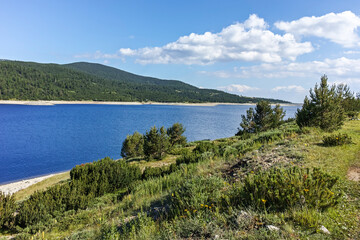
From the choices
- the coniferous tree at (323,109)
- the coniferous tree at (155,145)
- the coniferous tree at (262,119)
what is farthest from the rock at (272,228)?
the coniferous tree at (262,119)

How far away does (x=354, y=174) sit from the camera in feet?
20.6

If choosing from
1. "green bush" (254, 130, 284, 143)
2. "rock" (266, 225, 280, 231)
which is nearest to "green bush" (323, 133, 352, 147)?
"green bush" (254, 130, 284, 143)

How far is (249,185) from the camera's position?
474 cm

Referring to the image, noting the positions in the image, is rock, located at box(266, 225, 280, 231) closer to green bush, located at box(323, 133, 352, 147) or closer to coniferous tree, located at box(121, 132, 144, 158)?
green bush, located at box(323, 133, 352, 147)

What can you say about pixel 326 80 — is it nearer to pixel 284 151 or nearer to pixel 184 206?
pixel 284 151

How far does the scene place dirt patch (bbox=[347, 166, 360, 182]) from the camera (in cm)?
590

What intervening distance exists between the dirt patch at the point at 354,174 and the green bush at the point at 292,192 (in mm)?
2026

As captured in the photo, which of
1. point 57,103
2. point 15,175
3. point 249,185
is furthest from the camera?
point 57,103

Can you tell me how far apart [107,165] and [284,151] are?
435 inches

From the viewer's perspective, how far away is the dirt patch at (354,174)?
5904mm

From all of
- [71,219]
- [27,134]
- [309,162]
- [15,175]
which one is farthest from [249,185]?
[27,134]

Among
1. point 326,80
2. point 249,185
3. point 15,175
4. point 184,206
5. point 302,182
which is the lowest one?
point 15,175

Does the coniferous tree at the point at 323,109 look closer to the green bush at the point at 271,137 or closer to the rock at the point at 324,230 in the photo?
the green bush at the point at 271,137

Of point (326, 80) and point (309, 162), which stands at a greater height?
point (326, 80)
